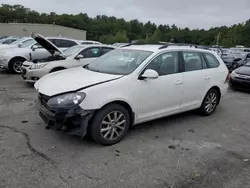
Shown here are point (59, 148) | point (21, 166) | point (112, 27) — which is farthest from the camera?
point (112, 27)

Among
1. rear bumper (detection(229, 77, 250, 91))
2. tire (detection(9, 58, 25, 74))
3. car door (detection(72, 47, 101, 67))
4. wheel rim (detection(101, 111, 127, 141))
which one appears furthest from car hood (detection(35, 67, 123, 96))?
tire (detection(9, 58, 25, 74))

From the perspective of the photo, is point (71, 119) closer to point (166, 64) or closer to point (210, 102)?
point (166, 64)

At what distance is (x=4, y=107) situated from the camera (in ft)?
18.3

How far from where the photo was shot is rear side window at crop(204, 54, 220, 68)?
18.2ft

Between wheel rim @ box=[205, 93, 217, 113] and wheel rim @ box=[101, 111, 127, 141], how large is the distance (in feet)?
7.98

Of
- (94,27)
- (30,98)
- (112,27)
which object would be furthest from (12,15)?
(30,98)

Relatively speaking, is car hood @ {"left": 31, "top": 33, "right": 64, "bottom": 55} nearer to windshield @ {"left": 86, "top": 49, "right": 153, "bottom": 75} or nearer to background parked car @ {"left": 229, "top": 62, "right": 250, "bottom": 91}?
windshield @ {"left": 86, "top": 49, "right": 153, "bottom": 75}

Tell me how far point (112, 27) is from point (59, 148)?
99.1 metres

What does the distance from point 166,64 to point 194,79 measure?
795 millimetres

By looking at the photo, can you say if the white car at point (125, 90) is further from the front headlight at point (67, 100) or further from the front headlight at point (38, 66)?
the front headlight at point (38, 66)

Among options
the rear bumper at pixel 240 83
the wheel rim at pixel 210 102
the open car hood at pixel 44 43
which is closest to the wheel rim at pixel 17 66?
the open car hood at pixel 44 43

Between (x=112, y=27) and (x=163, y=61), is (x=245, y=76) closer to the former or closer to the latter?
(x=163, y=61)

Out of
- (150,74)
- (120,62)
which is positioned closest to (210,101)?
(150,74)

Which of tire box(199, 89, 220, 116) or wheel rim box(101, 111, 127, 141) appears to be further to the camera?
tire box(199, 89, 220, 116)
